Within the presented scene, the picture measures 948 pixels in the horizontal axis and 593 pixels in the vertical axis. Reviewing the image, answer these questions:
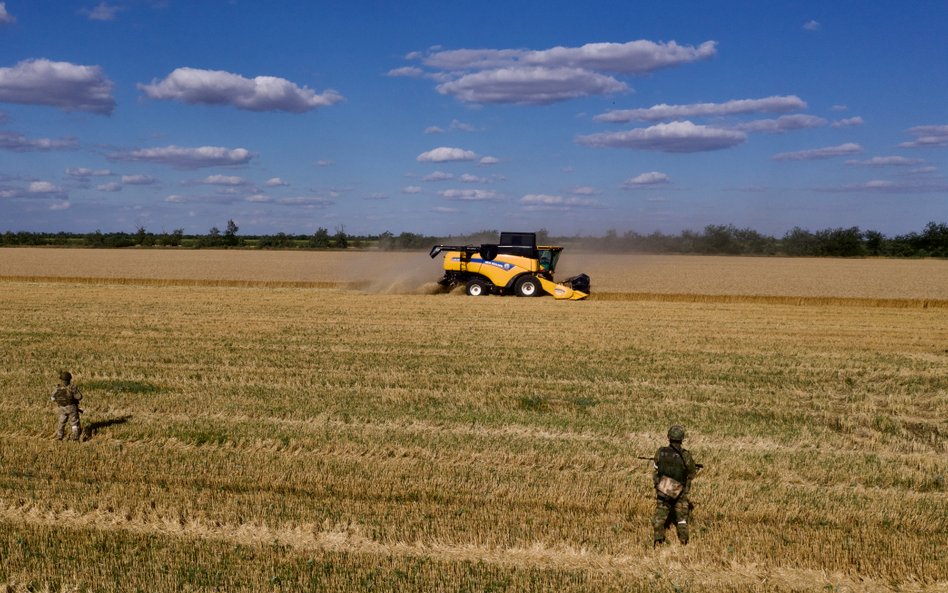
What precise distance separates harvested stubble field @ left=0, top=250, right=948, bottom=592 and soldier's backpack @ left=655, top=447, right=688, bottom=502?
0.56m

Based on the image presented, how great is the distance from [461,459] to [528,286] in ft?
73.2

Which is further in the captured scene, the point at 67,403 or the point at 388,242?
the point at 388,242

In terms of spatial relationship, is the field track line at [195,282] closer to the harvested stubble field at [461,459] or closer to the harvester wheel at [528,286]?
the harvester wheel at [528,286]

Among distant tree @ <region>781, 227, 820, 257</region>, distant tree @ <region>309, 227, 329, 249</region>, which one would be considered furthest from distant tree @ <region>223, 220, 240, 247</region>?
distant tree @ <region>781, 227, 820, 257</region>

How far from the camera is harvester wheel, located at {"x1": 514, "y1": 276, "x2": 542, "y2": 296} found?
3275 centimetres

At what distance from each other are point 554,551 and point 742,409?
7.37 m

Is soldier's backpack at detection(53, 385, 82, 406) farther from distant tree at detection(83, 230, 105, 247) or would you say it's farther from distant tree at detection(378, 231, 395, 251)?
distant tree at detection(83, 230, 105, 247)

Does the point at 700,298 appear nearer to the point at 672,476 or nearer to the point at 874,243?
the point at 672,476

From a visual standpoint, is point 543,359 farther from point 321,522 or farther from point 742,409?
point 321,522

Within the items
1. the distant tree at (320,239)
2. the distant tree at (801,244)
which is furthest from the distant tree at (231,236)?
the distant tree at (801,244)

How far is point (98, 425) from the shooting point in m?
12.2

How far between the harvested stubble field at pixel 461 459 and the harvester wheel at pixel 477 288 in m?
9.98

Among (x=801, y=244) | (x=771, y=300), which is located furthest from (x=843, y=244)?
(x=771, y=300)

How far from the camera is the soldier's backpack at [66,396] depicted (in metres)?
11.1
